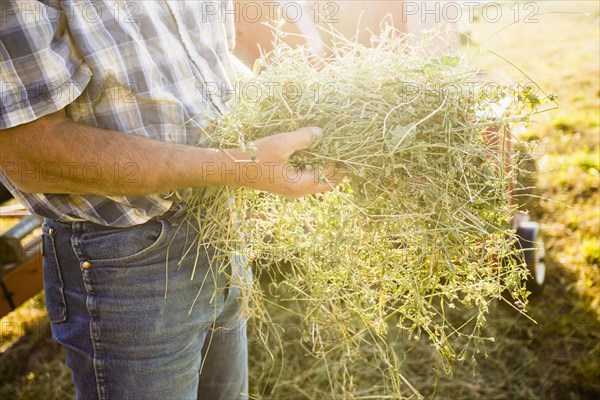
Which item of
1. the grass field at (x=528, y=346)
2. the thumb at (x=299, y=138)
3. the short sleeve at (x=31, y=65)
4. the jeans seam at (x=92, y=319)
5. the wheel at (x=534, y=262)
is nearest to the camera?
the short sleeve at (x=31, y=65)

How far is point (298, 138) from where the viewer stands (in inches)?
53.2

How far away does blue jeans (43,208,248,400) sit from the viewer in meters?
1.45

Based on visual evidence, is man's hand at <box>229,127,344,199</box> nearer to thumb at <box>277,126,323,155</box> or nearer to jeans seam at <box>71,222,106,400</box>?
thumb at <box>277,126,323,155</box>

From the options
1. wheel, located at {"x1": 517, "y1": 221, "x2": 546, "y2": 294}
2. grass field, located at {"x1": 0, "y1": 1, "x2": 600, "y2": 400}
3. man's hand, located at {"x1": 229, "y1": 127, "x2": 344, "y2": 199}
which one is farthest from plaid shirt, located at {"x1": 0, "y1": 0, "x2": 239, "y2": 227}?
wheel, located at {"x1": 517, "y1": 221, "x2": 546, "y2": 294}

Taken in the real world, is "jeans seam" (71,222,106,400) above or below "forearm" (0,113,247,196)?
below

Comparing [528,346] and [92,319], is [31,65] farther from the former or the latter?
[528,346]

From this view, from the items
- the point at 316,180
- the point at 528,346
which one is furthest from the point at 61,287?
the point at 528,346

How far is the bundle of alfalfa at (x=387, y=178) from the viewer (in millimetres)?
1366

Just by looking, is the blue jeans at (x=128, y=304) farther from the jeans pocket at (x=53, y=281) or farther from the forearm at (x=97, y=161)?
the forearm at (x=97, y=161)

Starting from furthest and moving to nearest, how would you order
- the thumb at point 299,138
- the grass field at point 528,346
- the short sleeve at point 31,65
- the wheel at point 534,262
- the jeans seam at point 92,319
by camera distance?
the wheel at point 534,262
the grass field at point 528,346
the jeans seam at point 92,319
the thumb at point 299,138
the short sleeve at point 31,65

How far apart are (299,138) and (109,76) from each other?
47cm

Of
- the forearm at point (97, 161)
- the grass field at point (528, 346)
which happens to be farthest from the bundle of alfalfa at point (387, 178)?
the grass field at point (528, 346)

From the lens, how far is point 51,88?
125cm

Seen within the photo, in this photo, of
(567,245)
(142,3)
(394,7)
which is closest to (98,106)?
(142,3)
